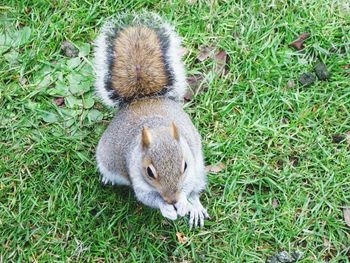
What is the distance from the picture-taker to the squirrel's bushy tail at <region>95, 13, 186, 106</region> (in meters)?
2.67

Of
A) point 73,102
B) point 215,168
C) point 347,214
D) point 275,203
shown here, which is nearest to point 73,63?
point 73,102

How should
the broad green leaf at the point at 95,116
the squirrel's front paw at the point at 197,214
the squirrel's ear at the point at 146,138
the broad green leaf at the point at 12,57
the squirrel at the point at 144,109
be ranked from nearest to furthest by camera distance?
the squirrel's ear at the point at 146,138
the squirrel at the point at 144,109
the squirrel's front paw at the point at 197,214
the broad green leaf at the point at 95,116
the broad green leaf at the point at 12,57

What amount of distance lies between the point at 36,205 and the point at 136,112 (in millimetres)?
574

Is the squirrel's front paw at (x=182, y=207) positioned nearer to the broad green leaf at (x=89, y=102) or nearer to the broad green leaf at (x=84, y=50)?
the broad green leaf at (x=89, y=102)

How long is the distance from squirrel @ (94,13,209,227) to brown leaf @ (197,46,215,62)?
0.23 meters

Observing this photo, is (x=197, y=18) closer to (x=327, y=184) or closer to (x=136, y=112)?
(x=136, y=112)

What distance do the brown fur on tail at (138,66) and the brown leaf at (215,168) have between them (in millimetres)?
409

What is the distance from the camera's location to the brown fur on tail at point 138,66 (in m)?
2.66

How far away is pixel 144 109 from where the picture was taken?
8.68 feet

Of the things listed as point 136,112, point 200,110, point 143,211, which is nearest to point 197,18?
point 200,110

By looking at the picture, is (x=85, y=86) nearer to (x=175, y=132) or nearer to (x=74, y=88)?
(x=74, y=88)

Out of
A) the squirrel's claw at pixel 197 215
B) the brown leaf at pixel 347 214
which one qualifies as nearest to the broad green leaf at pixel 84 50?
the squirrel's claw at pixel 197 215

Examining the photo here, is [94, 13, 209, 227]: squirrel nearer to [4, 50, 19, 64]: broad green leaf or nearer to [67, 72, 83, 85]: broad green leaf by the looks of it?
[67, 72, 83, 85]: broad green leaf

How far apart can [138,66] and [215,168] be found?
53cm
